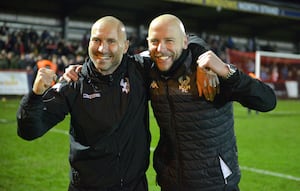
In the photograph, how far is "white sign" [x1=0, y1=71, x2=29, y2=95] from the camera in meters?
14.5

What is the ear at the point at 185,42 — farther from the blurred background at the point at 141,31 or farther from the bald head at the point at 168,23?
the blurred background at the point at 141,31

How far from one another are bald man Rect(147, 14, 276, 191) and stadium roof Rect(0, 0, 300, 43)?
20.3m

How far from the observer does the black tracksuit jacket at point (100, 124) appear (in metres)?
2.46

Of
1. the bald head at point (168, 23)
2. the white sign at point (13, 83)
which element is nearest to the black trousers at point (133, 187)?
the bald head at point (168, 23)

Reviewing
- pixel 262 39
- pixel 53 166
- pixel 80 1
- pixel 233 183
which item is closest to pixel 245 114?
→ pixel 53 166

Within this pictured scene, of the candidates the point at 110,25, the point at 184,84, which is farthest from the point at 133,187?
the point at 110,25

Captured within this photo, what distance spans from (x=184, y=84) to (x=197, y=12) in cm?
2709

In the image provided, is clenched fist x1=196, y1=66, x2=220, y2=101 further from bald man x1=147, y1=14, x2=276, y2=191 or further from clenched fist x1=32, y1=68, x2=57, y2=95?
clenched fist x1=32, y1=68, x2=57, y2=95

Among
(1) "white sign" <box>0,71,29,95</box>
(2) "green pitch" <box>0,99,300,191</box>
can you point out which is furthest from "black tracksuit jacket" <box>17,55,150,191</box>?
(1) "white sign" <box>0,71,29,95</box>

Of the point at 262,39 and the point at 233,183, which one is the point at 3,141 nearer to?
the point at 233,183

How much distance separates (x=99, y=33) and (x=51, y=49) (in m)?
17.9

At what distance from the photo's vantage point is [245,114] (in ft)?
45.8

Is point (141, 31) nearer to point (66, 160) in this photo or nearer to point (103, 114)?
point (66, 160)

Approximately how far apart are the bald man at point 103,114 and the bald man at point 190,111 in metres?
Result: 0.19
